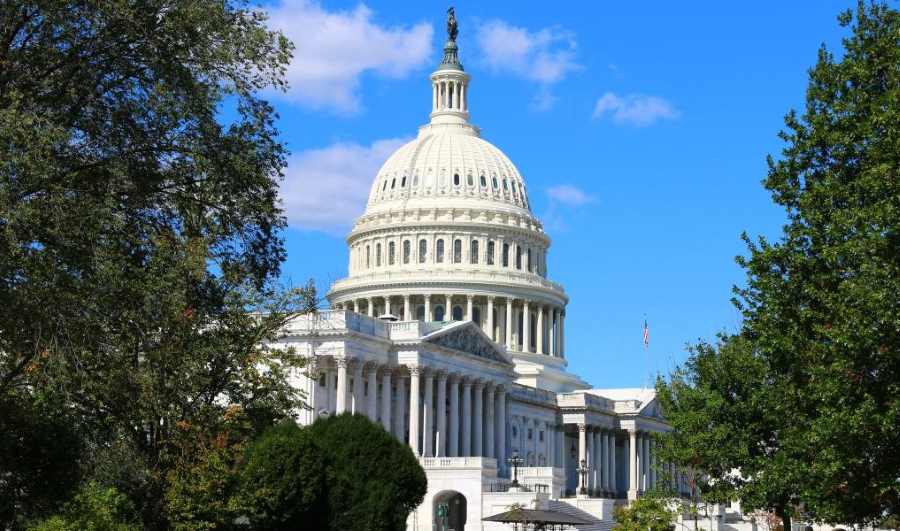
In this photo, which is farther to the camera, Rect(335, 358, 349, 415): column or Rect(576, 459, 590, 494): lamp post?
Rect(576, 459, 590, 494): lamp post

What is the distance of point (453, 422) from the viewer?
124438 millimetres

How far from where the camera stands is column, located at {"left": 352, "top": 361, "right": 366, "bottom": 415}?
11062 centimetres

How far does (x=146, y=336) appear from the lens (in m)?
33.3

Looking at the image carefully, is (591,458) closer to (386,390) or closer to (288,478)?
(386,390)

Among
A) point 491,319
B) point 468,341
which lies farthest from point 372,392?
point 491,319

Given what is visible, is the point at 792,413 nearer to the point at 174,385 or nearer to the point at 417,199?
the point at 174,385

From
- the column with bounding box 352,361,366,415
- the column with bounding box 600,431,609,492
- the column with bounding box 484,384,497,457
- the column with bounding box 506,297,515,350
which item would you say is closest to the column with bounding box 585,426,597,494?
the column with bounding box 600,431,609,492

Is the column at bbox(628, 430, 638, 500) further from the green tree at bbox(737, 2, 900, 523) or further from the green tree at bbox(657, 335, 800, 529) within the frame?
the green tree at bbox(737, 2, 900, 523)

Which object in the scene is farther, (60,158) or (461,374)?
(461,374)

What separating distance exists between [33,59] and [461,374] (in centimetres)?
9634

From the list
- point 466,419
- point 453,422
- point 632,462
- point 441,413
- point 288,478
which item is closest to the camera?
point 288,478

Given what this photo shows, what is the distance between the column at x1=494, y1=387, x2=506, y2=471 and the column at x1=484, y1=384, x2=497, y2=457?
3.80 ft

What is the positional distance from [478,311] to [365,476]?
95312 mm

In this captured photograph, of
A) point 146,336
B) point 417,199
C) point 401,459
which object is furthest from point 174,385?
point 417,199
